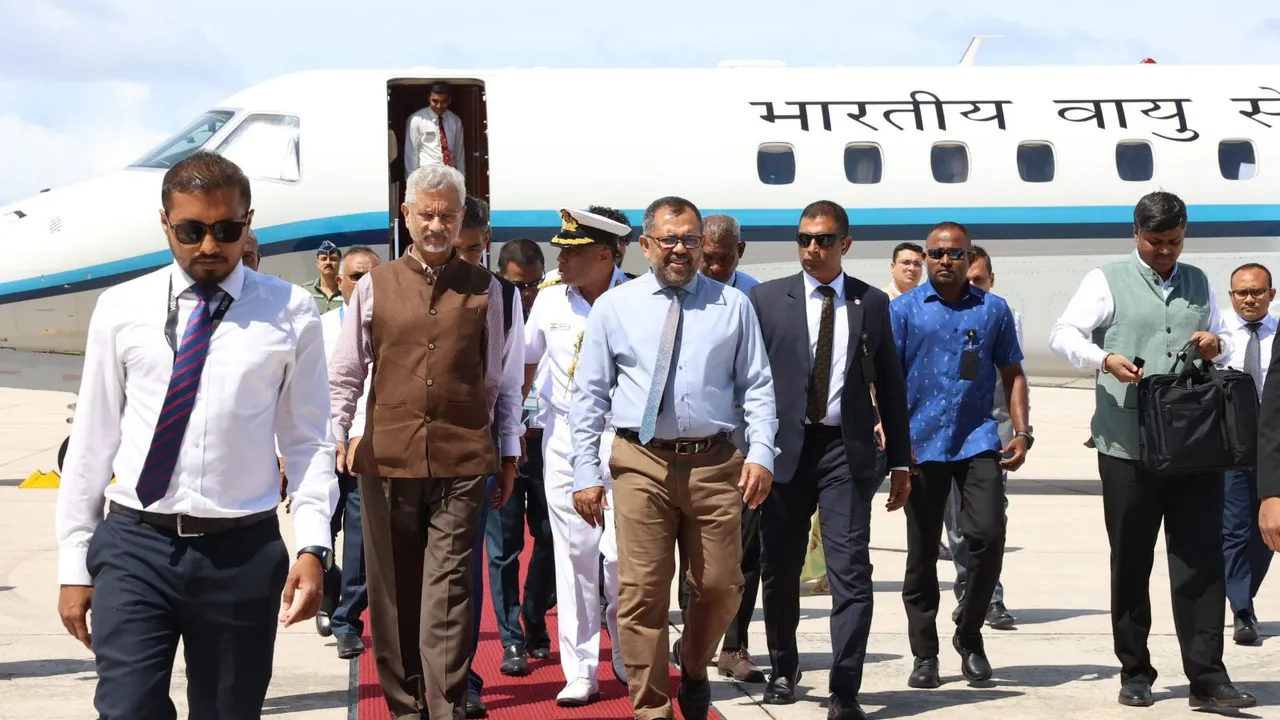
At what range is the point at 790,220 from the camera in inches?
589

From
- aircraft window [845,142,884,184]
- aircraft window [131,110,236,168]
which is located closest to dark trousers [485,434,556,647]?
aircraft window [845,142,884,184]

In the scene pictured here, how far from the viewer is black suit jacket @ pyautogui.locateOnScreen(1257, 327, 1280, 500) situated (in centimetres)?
482

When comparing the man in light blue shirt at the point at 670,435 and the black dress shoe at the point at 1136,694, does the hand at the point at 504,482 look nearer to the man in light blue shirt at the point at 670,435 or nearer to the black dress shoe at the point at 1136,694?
the man in light blue shirt at the point at 670,435

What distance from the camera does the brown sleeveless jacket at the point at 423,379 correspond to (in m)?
6.05

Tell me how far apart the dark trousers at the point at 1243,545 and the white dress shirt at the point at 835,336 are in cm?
285

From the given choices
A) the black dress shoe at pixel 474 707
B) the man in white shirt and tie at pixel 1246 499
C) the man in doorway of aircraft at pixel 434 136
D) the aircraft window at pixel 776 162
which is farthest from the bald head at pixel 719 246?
the aircraft window at pixel 776 162

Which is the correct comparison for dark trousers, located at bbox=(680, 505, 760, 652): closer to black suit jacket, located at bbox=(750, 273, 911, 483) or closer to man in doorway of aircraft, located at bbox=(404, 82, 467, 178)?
black suit jacket, located at bbox=(750, 273, 911, 483)

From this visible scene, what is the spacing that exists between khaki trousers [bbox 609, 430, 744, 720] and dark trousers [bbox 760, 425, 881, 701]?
71cm

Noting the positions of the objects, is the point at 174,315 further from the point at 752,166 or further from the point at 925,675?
the point at 752,166

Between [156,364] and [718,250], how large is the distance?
13.0 ft

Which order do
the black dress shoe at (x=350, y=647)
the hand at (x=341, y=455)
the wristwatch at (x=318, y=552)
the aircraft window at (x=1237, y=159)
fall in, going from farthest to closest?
1. the aircraft window at (x=1237, y=159)
2. the black dress shoe at (x=350, y=647)
3. the hand at (x=341, y=455)
4. the wristwatch at (x=318, y=552)

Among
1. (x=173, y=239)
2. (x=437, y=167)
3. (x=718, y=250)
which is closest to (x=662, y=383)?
(x=437, y=167)

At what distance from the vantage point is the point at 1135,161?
15531 millimetres

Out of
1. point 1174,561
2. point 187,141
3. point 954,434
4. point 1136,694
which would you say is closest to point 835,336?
point 954,434
